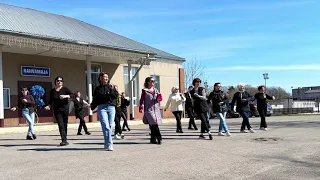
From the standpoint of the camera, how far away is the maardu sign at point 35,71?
1994cm

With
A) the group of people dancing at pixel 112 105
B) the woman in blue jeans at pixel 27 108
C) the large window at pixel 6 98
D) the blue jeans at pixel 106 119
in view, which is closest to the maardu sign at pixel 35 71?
the large window at pixel 6 98

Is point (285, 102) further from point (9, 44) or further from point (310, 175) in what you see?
point (310, 175)

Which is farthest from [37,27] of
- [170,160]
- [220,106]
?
[170,160]

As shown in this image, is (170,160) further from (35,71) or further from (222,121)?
(35,71)

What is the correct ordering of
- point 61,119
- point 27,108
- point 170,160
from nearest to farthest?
point 170,160 < point 61,119 < point 27,108

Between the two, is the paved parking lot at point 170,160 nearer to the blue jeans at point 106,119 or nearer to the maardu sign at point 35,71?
the blue jeans at point 106,119

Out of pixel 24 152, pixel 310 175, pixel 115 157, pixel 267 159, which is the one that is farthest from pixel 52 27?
pixel 310 175

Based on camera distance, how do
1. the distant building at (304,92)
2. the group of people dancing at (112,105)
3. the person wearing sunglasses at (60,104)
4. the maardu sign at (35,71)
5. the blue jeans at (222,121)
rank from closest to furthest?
the group of people dancing at (112,105) → the person wearing sunglasses at (60,104) → the blue jeans at (222,121) → the maardu sign at (35,71) → the distant building at (304,92)

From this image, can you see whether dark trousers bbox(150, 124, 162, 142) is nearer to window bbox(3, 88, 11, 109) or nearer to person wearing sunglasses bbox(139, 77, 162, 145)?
person wearing sunglasses bbox(139, 77, 162, 145)

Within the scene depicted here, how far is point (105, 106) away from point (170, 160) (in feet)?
7.44

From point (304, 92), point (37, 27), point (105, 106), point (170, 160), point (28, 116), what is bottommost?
point (170, 160)

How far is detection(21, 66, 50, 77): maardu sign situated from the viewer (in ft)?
65.4

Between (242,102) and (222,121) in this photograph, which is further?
(242,102)

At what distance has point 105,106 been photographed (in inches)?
344
